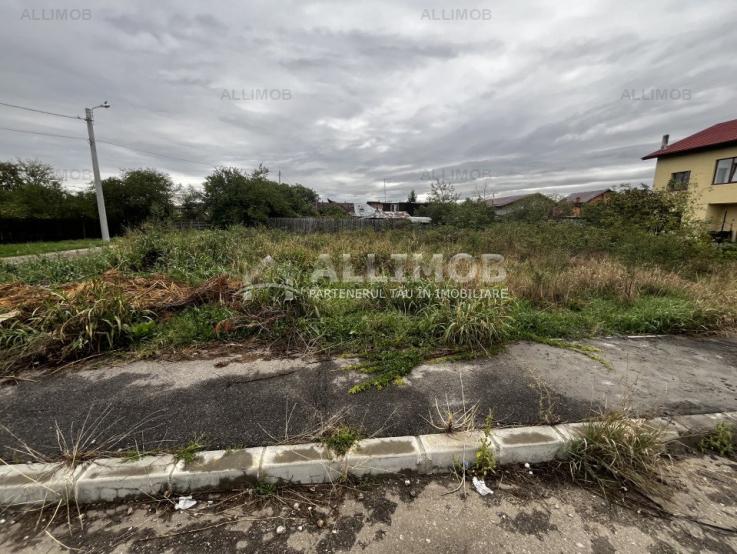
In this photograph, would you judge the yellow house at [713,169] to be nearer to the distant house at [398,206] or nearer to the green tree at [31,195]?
the distant house at [398,206]

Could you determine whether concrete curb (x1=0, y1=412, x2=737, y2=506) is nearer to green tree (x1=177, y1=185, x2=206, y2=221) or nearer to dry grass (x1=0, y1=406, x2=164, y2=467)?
dry grass (x1=0, y1=406, x2=164, y2=467)

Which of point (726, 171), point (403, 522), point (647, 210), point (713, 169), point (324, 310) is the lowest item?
point (403, 522)

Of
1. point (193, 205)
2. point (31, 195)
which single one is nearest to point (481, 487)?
point (193, 205)

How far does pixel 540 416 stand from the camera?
2.17 metres

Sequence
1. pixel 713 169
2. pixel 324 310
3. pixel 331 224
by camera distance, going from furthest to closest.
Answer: pixel 713 169, pixel 331 224, pixel 324 310

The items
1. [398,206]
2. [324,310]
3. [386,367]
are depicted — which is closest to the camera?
[386,367]

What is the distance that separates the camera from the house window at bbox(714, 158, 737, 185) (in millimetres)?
16266

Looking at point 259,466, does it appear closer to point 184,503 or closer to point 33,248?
point 184,503

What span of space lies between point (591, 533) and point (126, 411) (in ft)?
9.86

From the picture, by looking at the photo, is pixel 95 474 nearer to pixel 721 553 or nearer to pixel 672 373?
pixel 721 553

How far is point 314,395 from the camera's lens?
241cm

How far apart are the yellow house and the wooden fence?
15.8 metres

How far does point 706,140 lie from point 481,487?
2626 cm

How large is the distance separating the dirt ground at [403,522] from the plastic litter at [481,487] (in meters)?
0.03
